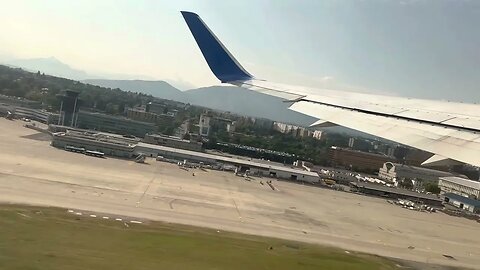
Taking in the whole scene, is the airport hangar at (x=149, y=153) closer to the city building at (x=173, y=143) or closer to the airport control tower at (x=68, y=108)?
the city building at (x=173, y=143)

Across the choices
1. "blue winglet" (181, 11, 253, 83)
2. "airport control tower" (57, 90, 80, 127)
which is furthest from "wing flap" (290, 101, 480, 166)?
"airport control tower" (57, 90, 80, 127)

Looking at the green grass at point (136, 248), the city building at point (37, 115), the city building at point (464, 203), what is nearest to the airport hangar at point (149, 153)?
the city building at point (464, 203)

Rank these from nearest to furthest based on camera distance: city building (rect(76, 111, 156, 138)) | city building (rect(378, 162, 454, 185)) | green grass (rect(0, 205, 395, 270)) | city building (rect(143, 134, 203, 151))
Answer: green grass (rect(0, 205, 395, 270)) → city building (rect(143, 134, 203, 151)) → city building (rect(378, 162, 454, 185)) → city building (rect(76, 111, 156, 138))

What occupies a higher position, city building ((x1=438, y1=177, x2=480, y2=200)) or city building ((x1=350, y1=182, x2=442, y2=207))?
city building ((x1=438, y1=177, x2=480, y2=200))

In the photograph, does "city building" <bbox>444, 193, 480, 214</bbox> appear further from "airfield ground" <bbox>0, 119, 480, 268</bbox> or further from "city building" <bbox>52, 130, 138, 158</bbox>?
"city building" <bbox>52, 130, 138, 158</bbox>

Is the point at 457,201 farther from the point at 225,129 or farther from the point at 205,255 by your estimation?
the point at 225,129
